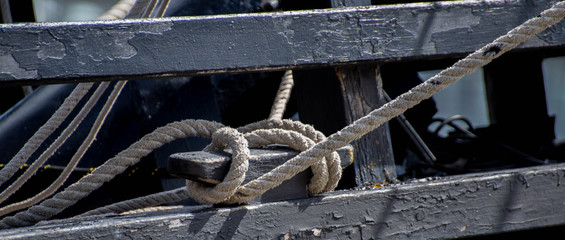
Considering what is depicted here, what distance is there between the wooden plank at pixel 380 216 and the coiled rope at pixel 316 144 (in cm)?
5

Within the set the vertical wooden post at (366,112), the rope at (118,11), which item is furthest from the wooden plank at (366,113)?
the rope at (118,11)

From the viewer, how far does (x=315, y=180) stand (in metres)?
→ 1.00

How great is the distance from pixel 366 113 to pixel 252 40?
1.17ft

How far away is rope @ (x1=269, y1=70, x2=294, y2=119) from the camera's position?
1467 millimetres

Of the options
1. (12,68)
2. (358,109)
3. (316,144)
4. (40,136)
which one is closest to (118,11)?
(40,136)

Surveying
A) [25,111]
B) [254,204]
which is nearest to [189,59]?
[254,204]

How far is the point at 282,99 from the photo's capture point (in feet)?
4.98

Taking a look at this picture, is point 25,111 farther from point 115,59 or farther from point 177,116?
point 115,59

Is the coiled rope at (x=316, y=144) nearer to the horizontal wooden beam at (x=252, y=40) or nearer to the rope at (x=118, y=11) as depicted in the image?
the horizontal wooden beam at (x=252, y=40)

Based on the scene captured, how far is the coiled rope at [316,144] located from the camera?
3.05 ft

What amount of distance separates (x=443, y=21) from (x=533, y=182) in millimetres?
417

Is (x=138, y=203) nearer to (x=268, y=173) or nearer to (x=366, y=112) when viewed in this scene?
(x=268, y=173)

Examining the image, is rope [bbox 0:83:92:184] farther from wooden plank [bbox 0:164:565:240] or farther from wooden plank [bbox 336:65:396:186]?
wooden plank [bbox 336:65:396:186]

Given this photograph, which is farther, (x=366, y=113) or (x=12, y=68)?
(x=366, y=113)
